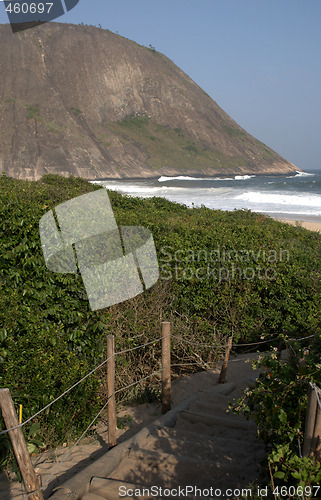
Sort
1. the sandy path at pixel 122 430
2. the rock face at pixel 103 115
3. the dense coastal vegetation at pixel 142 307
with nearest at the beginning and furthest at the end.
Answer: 1. the sandy path at pixel 122 430
2. the dense coastal vegetation at pixel 142 307
3. the rock face at pixel 103 115

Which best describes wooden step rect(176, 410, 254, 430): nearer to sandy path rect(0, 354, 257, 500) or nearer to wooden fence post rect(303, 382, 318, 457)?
sandy path rect(0, 354, 257, 500)

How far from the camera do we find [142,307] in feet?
19.0

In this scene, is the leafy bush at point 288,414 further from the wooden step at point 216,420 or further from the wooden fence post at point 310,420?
the wooden step at point 216,420

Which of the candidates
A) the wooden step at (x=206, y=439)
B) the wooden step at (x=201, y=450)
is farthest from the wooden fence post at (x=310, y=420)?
the wooden step at (x=206, y=439)

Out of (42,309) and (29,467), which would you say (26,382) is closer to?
(42,309)

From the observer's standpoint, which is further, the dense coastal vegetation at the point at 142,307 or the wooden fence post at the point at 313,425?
the dense coastal vegetation at the point at 142,307

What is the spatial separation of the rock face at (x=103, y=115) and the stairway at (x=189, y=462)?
2393 inches

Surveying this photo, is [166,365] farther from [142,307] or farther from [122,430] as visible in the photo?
[142,307]

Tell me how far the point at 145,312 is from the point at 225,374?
1.41m

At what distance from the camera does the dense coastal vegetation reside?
4270 mm

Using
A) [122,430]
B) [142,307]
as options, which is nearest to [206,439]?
[122,430]

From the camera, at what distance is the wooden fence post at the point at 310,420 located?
2.51 metres

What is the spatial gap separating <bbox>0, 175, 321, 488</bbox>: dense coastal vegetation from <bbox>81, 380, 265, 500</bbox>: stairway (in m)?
0.79

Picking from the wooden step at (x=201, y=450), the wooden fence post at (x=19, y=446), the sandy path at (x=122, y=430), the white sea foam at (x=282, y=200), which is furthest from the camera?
the white sea foam at (x=282, y=200)
